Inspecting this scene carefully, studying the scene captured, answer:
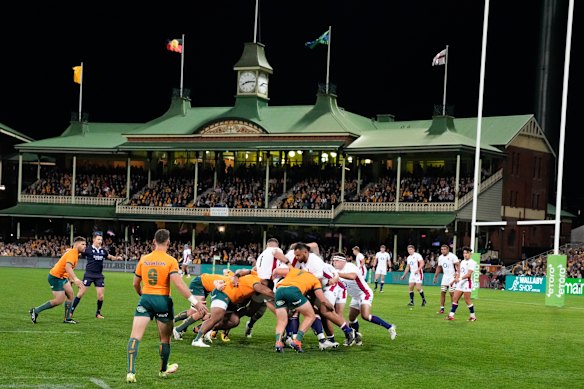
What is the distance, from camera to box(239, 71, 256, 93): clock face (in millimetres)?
69981

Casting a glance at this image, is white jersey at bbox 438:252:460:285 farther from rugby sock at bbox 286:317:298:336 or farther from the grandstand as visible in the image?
the grandstand

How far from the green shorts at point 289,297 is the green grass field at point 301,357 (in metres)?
0.91

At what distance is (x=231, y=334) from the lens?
19609mm

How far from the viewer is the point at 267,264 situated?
17.3 metres

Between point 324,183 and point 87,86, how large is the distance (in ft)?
123

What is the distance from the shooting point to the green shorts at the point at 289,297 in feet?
54.2

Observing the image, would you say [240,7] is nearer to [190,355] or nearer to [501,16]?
[501,16]

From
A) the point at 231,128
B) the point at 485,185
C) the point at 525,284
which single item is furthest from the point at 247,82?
the point at 525,284

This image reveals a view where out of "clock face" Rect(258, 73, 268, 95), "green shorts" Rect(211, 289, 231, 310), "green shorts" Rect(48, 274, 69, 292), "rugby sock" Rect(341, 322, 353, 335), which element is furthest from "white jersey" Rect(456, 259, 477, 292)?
"clock face" Rect(258, 73, 268, 95)

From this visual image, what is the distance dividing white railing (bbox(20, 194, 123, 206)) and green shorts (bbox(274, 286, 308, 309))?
54184mm

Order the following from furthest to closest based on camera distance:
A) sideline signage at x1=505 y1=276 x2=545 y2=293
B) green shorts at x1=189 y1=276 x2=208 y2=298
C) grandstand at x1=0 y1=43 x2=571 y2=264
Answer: grandstand at x1=0 y1=43 x2=571 y2=264 → sideline signage at x1=505 y1=276 x2=545 y2=293 → green shorts at x1=189 y1=276 x2=208 y2=298

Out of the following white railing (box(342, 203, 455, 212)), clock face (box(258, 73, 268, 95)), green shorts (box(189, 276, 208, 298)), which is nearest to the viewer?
green shorts (box(189, 276, 208, 298))

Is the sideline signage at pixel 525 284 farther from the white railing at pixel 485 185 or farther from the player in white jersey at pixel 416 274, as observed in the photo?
the player in white jersey at pixel 416 274

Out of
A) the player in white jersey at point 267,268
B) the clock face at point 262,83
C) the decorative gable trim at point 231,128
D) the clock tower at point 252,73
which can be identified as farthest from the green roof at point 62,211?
the player in white jersey at point 267,268
